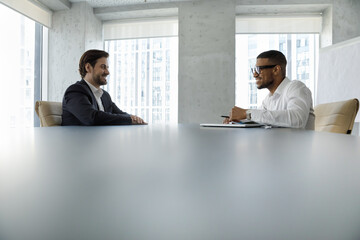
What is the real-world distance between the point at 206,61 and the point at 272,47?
48.6 inches

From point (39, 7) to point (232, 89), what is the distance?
304 centimetres

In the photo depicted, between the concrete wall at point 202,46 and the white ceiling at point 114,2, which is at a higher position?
the white ceiling at point 114,2

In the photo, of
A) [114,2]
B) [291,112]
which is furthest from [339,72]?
[114,2]

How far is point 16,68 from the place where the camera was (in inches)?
136

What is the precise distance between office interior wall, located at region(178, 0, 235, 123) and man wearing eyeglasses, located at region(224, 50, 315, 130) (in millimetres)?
1821

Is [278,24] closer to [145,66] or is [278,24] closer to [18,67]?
[145,66]

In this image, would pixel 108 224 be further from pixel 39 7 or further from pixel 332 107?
pixel 39 7

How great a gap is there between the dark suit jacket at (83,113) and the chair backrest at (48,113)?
0.05m

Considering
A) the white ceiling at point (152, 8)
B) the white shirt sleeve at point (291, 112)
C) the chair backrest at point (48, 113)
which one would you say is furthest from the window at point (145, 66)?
the white shirt sleeve at point (291, 112)

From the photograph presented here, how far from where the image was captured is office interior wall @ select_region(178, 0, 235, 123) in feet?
12.9

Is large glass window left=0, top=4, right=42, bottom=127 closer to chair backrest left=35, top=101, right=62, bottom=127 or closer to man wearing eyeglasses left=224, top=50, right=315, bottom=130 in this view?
chair backrest left=35, top=101, right=62, bottom=127

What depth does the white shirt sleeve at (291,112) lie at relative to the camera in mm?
1398

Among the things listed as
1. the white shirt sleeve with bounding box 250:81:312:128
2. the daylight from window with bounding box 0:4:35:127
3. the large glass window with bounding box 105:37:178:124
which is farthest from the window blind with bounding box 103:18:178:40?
the white shirt sleeve with bounding box 250:81:312:128

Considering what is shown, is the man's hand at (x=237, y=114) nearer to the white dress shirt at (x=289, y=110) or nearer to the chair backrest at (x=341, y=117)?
the white dress shirt at (x=289, y=110)
